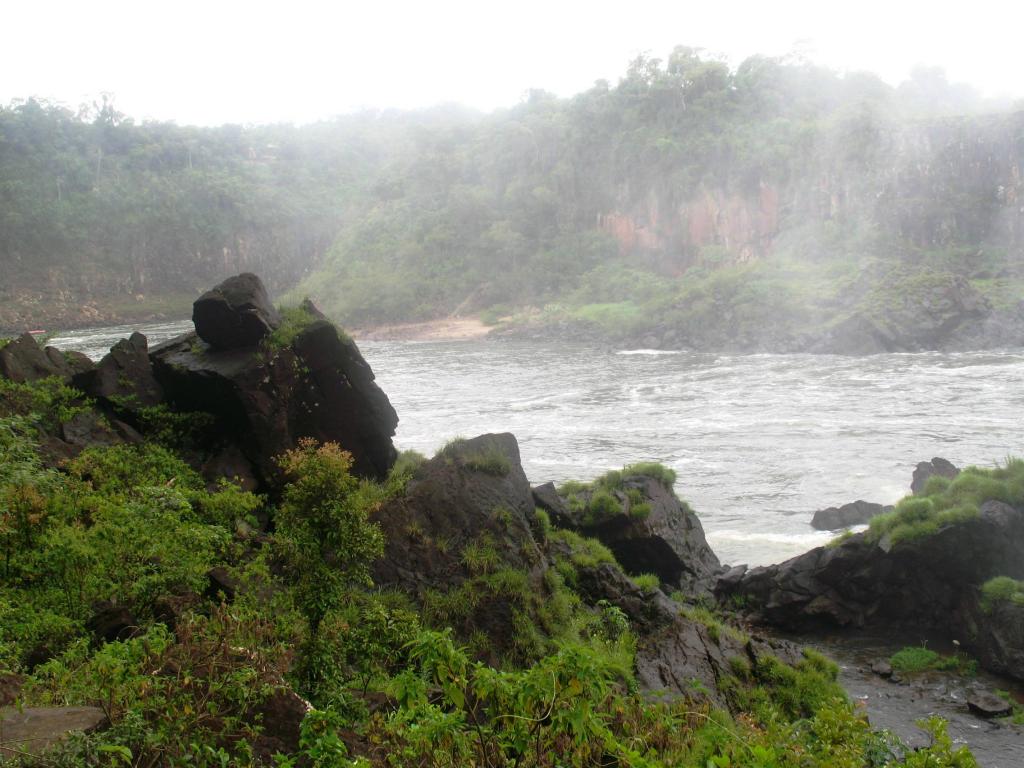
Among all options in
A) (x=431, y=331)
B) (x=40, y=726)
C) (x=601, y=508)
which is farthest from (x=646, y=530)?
(x=431, y=331)

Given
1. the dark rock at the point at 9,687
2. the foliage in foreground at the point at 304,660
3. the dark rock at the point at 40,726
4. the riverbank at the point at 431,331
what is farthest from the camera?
the riverbank at the point at 431,331

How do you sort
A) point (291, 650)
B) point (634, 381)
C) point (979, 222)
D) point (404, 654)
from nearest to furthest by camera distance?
point (291, 650) < point (404, 654) < point (634, 381) < point (979, 222)

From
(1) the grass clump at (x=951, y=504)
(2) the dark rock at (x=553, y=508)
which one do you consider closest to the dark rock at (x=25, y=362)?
(2) the dark rock at (x=553, y=508)

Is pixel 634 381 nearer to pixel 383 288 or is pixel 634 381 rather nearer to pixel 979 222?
pixel 979 222

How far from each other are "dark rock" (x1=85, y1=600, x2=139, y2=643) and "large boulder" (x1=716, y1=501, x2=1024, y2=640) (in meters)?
10.3

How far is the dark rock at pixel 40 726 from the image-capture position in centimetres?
393

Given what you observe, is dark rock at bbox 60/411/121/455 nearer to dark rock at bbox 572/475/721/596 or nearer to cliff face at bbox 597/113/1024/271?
dark rock at bbox 572/475/721/596

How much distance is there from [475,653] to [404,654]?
4.98 feet

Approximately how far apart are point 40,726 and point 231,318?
8588 millimetres

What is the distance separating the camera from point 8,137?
77.9 metres

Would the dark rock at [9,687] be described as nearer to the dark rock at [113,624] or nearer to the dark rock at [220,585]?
the dark rock at [113,624]

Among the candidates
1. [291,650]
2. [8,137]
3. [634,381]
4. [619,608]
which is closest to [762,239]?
[634,381]

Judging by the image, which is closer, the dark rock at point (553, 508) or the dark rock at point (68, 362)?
the dark rock at point (68, 362)

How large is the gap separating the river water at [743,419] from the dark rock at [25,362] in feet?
42.3
